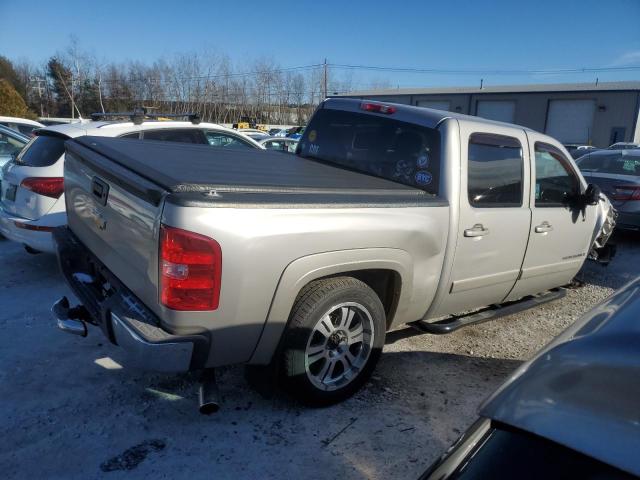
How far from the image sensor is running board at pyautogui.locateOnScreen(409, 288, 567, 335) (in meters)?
3.71

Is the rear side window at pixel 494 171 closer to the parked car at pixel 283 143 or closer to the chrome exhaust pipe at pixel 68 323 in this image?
the chrome exhaust pipe at pixel 68 323

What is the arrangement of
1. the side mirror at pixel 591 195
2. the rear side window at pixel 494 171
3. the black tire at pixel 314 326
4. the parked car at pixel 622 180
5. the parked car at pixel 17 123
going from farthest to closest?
the parked car at pixel 17 123 → the parked car at pixel 622 180 → the side mirror at pixel 591 195 → the rear side window at pixel 494 171 → the black tire at pixel 314 326

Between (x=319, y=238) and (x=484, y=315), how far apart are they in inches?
77.5

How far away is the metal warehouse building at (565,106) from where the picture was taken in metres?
39.4

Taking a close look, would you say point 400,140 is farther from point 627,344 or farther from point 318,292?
point 627,344

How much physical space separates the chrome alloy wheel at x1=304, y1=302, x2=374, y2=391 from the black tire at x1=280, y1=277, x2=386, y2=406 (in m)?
0.02

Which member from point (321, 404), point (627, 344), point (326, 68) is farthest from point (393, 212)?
point (326, 68)

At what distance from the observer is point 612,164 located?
8.70m

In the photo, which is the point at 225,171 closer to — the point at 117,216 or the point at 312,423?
the point at 117,216

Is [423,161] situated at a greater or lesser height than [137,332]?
greater

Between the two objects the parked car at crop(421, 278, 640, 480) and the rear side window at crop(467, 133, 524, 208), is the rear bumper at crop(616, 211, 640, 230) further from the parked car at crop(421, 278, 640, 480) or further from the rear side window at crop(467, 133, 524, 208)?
the parked car at crop(421, 278, 640, 480)

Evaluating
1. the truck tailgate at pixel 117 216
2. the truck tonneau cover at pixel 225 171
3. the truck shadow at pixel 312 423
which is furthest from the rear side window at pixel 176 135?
the truck shadow at pixel 312 423

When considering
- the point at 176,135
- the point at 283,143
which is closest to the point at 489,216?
the point at 176,135

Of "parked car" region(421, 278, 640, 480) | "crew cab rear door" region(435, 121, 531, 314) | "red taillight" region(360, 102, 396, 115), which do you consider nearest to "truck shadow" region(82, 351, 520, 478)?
"crew cab rear door" region(435, 121, 531, 314)
